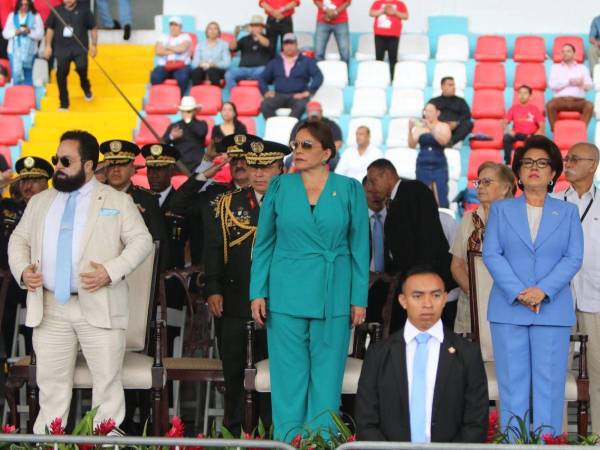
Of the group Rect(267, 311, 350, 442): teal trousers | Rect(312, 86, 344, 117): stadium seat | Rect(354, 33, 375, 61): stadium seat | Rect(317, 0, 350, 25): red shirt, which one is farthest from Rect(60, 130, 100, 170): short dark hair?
Rect(354, 33, 375, 61): stadium seat

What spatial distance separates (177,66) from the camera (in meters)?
15.1

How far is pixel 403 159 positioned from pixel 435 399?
7.86 meters

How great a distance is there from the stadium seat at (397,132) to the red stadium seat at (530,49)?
2.04m

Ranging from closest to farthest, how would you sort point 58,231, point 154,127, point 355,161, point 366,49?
point 58,231, point 355,161, point 154,127, point 366,49

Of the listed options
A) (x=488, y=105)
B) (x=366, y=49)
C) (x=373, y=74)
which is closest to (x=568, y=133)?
(x=488, y=105)

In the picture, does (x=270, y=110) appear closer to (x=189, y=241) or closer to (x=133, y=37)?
(x=133, y=37)

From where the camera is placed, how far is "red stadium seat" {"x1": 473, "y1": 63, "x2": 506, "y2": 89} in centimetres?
1484

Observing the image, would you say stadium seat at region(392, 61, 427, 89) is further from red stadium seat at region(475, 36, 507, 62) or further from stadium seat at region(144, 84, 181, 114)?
stadium seat at region(144, 84, 181, 114)

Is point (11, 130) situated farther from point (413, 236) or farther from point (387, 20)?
point (413, 236)

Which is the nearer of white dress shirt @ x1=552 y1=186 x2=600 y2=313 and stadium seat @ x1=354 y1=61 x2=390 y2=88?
white dress shirt @ x1=552 y1=186 x2=600 y2=313

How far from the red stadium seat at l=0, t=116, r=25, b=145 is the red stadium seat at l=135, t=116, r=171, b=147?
1.23 meters

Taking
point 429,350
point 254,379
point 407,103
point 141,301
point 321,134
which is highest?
point 407,103

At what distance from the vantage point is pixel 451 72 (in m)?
14.9

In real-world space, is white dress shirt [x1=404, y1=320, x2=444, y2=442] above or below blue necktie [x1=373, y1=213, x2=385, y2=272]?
below
